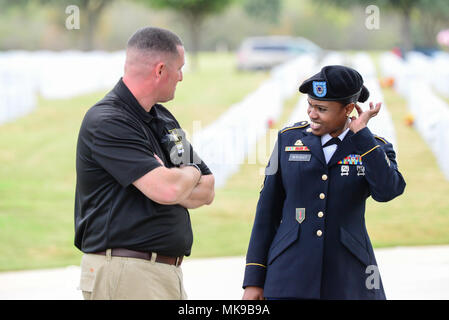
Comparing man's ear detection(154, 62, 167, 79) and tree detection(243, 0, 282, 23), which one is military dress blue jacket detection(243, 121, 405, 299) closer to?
man's ear detection(154, 62, 167, 79)

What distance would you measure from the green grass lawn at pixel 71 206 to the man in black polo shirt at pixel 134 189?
12.4 ft

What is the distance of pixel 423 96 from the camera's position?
1472cm

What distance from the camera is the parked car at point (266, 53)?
119 ft

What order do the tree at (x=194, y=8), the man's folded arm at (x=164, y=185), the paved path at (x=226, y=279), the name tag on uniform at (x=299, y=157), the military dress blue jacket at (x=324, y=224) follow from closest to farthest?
the man's folded arm at (x=164, y=185) → the military dress blue jacket at (x=324, y=224) → the name tag on uniform at (x=299, y=157) → the paved path at (x=226, y=279) → the tree at (x=194, y=8)

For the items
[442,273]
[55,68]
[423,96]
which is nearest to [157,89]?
[442,273]

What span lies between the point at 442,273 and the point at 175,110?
11.9m

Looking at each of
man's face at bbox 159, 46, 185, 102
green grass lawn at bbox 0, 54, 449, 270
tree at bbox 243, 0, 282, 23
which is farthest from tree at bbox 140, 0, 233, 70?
man's face at bbox 159, 46, 185, 102

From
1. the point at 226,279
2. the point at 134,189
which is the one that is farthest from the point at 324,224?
the point at 226,279

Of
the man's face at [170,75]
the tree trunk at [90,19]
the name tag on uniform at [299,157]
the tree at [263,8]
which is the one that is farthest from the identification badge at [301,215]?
the tree at [263,8]

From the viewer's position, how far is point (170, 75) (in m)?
3.18

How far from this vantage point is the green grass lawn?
286 inches

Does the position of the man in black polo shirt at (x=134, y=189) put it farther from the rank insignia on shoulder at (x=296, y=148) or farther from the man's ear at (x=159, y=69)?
the rank insignia on shoulder at (x=296, y=148)

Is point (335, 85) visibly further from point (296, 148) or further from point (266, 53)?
point (266, 53)

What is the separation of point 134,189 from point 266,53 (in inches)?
1382
